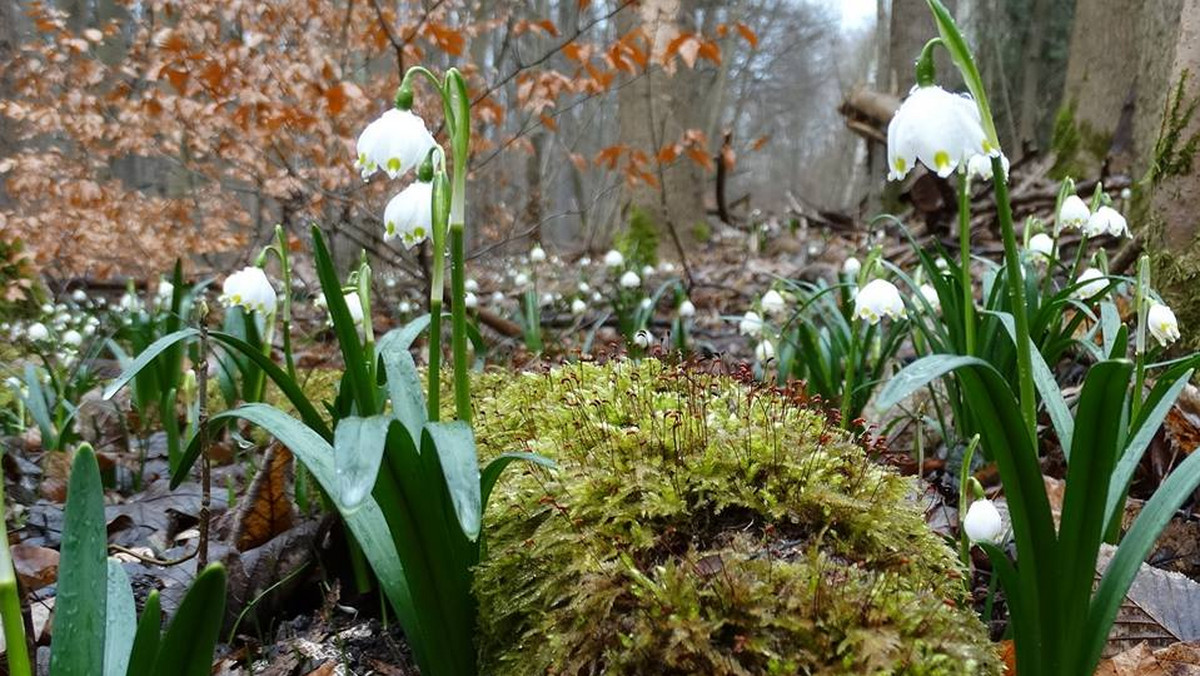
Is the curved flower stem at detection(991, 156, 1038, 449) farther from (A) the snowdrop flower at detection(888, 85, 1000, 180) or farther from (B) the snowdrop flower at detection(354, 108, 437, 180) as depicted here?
(B) the snowdrop flower at detection(354, 108, 437, 180)

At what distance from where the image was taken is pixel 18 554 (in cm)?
182

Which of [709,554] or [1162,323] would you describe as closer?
[709,554]

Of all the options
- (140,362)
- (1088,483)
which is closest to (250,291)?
(140,362)

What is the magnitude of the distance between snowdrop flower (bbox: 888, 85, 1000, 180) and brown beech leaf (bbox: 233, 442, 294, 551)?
4.57 feet

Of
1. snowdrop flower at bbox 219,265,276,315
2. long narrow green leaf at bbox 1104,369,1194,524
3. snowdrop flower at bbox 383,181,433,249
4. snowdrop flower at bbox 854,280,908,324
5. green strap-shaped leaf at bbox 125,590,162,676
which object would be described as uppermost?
snowdrop flower at bbox 383,181,433,249

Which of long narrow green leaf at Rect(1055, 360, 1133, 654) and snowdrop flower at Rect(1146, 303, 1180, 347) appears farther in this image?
snowdrop flower at Rect(1146, 303, 1180, 347)

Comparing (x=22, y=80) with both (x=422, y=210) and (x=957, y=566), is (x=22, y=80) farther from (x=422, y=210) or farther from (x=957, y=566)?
(x=957, y=566)

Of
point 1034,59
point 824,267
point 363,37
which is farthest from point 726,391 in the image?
point 1034,59

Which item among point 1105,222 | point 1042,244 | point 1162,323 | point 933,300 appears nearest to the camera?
point 1162,323

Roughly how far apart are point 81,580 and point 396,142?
831 millimetres

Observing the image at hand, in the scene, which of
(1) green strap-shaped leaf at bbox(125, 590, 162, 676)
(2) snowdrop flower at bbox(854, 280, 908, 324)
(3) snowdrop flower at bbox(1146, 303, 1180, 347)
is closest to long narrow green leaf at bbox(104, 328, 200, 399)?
(1) green strap-shaped leaf at bbox(125, 590, 162, 676)

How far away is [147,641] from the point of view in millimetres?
915

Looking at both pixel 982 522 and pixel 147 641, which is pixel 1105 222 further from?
pixel 147 641

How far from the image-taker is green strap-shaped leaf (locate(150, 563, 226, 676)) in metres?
0.86
